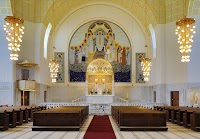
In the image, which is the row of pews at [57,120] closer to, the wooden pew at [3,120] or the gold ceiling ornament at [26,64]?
the wooden pew at [3,120]

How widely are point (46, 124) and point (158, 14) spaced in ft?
53.0

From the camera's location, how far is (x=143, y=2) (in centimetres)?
2714

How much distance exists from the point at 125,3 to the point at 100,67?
6.77 metres

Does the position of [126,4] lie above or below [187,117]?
above

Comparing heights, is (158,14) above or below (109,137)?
above

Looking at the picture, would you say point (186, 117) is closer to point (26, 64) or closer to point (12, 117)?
point (12, 117)

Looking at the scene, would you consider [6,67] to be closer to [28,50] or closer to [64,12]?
[28,50]

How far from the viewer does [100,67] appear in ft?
99.9

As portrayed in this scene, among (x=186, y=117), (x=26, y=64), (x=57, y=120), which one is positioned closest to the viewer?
(x=57, y=120)

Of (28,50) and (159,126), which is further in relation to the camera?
(28,50)

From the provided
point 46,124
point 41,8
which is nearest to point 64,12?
point 41,8

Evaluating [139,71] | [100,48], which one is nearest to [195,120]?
[139,71]

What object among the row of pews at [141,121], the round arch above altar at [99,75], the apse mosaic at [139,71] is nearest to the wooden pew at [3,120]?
the row of pews at [141,121]

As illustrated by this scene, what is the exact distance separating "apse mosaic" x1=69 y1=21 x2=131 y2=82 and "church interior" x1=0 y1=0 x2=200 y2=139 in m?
0.10
